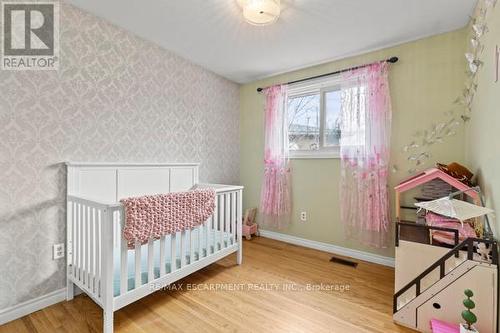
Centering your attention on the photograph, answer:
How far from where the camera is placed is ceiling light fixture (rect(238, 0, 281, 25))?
1.53 m

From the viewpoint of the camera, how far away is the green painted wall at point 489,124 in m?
1.17

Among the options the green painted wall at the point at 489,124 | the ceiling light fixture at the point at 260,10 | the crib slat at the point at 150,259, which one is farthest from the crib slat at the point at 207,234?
the green painted wall at the point at 489,124

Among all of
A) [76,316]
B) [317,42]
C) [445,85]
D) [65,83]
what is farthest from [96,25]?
[445,85]

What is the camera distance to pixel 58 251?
1630mm

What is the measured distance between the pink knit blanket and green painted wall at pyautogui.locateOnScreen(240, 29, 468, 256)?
1.32 metres

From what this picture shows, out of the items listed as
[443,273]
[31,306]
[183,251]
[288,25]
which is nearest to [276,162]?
[288,25]

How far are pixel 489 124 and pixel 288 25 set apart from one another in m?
1.50

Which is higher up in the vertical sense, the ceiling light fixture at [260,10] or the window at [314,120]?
the ceiling light fixture at [260,10]

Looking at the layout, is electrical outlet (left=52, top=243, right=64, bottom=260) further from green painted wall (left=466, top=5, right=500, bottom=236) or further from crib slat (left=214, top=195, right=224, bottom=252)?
green painted wall (left=466, top=5, right=500, bottom=236)

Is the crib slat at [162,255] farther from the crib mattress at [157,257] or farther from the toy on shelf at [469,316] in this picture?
the toy on shelf at [469,316]

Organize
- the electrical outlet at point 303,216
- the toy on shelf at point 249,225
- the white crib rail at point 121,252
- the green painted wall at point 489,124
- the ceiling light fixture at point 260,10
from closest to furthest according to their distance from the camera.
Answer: the green painted wall at point 489,124, the white crib rail at point 121,252, the ceiling light fixture at point 260,10, the electrical outlet at point 303,216, the toy on shelf at point 249,225

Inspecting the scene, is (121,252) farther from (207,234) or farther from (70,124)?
(70,124)

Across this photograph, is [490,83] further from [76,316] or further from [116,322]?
[76,316]

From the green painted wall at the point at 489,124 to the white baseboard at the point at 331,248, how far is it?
1.14 meters
